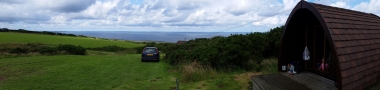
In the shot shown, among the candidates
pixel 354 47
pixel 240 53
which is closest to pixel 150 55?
pixel 240 53

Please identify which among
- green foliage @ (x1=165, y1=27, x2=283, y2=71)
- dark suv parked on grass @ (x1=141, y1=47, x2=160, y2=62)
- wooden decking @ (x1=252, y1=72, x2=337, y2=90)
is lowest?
dark suv parked on grass @ (x1=141, y1=47, x2=160, y2=62)

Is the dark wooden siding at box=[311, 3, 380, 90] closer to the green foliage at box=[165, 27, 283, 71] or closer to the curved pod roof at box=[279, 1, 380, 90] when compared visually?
the curved pod roof at box=[279, 1, 380, 90]

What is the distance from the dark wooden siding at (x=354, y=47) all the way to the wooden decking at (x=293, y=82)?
0.76 meters

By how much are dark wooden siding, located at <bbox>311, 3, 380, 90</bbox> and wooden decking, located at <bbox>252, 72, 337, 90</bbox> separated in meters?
0.76

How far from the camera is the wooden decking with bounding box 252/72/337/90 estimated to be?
20.4 ft

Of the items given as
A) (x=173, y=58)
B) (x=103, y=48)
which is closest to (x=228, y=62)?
(x=173, y=58)

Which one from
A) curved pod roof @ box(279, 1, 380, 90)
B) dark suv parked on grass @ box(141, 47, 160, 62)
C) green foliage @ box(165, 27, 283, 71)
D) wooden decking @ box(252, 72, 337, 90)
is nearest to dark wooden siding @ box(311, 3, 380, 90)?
curved pod roof @ box(279, 1, 380, 90)

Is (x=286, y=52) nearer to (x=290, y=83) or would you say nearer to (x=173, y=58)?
(x=290, y=83)

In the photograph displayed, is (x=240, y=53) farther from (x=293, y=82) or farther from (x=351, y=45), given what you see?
(x=351, y=45)

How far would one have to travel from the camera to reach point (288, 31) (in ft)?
25.9

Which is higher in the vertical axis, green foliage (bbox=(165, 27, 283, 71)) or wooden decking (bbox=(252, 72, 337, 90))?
green foliage (bbox=(165, 27, 283, 71))

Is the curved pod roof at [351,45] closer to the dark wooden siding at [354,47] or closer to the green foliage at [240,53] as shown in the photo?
the dark wooden siding at [354,47]

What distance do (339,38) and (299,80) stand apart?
1998mm

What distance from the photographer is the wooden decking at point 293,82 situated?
622cm
